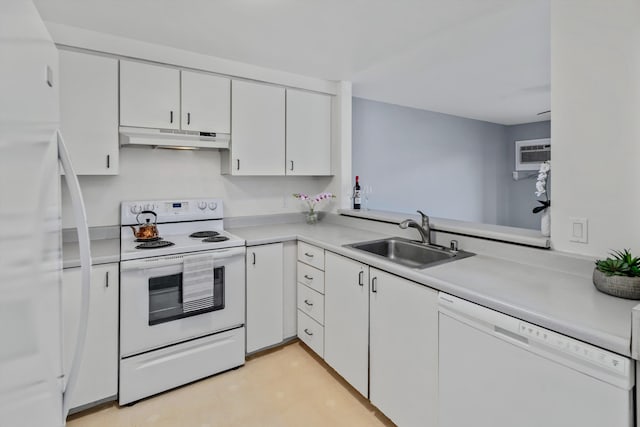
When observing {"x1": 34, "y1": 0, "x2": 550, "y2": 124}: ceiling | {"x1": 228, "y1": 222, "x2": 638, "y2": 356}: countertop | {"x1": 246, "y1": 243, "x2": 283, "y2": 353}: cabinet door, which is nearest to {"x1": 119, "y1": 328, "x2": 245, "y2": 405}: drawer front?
{"x1": 246, "y1": 243, "x2": 283, "y2": 353}: cabinet door

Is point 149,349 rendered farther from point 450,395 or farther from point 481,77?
point 481,77

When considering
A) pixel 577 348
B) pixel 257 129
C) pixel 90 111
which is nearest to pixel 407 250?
pixel 577 348

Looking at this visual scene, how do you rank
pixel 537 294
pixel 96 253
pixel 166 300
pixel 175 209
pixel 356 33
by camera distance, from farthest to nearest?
pixel 175 209, pixel 356 33, pixel 166 300, pixel 96 253, pixel 537 294

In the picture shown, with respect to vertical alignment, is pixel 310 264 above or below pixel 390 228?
below

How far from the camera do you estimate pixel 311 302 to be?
2.45 m

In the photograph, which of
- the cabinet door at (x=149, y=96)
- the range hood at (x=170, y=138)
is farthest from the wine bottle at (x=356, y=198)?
the cabinet door at (x=149, y=96)

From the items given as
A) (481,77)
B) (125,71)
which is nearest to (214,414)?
(125,71)

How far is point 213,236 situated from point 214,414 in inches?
45.5

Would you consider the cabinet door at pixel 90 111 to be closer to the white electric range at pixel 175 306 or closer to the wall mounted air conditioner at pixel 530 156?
the white electric range at pixel 175 306

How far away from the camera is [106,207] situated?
2.39 metres

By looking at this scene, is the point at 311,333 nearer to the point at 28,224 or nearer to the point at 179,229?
the point at 179,229

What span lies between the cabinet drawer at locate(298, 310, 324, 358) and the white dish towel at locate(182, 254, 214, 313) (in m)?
0.74

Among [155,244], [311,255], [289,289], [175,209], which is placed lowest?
[289,289]

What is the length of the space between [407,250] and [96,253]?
1.97 metres
